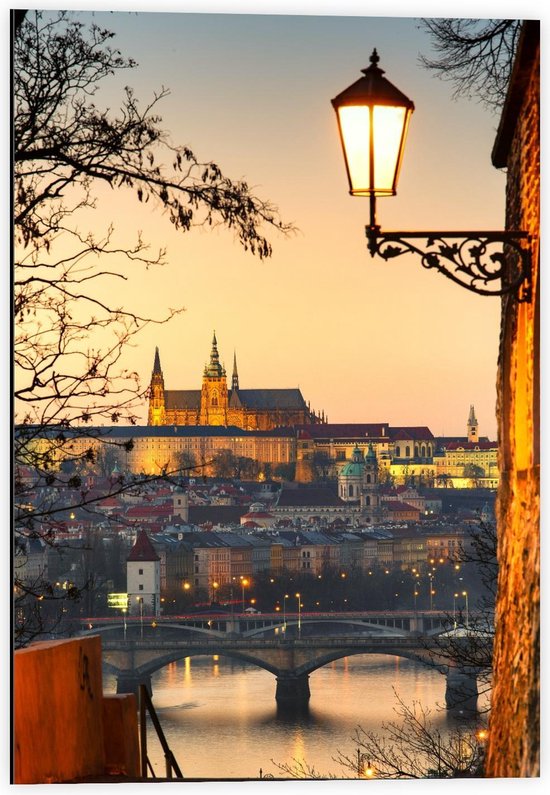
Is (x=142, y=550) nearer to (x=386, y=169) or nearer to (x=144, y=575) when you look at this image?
(x=144, y=575)

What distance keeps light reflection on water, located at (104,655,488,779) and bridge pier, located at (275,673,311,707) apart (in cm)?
15

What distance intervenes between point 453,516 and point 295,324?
662 inches

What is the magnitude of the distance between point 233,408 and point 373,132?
151 ft

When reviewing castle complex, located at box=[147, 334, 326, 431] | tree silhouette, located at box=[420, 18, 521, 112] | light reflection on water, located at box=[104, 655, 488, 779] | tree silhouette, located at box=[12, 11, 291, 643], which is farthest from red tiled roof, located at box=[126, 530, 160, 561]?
A: tree silhouette, located at box=[12, 11, 291, 643]

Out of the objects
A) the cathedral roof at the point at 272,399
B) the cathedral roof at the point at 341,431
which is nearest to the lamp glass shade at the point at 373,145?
the cathedral roof at the point at 272,399

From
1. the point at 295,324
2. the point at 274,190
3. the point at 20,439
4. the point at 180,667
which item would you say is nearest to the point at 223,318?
the point at 295,324

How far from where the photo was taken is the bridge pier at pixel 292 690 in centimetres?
2121

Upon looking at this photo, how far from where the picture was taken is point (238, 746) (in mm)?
17266

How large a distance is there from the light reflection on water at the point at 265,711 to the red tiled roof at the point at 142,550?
3288mm

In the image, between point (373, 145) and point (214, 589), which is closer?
point (373, 145)

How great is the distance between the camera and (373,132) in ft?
7.04

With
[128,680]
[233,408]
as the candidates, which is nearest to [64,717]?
[128,680]

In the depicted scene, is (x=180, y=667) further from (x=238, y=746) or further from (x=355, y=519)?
(x=355, y=519)

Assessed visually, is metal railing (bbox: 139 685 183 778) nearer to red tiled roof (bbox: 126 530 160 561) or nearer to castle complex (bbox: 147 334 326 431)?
red tiled roof (bbox: 126 530 160 561)
